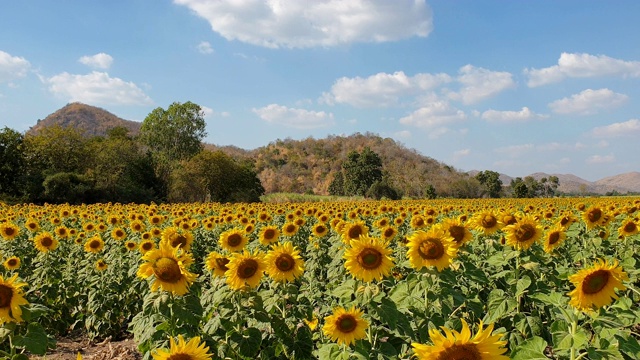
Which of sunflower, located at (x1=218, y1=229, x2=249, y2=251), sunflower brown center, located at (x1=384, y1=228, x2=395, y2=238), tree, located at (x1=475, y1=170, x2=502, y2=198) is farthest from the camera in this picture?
tree, located at (x1=475, y1=170, x2=502, y2=198)

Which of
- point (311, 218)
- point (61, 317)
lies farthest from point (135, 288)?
point (311, 218)

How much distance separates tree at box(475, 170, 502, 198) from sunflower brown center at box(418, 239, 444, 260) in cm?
8572

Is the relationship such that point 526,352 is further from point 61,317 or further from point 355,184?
point 355,184

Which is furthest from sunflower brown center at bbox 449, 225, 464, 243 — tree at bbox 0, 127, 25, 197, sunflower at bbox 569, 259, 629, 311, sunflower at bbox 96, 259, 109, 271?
tree at bbox 0, 127, 25, 197

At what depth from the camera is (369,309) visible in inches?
132

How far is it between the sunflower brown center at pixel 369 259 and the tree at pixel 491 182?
8589cm

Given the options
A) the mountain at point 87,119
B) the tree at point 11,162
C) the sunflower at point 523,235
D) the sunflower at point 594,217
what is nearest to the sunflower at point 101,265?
the sunflower at point 523,235

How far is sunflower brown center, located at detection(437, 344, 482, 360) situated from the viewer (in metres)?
1.92

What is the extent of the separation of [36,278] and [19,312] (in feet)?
17.6

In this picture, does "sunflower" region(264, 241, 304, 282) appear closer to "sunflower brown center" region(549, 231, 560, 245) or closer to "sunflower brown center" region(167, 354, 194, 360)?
"sunflower brown center" region(167, 354, 194, 360)

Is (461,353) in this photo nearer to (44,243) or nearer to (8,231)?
(44,243)

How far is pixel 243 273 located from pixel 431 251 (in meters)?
1.57

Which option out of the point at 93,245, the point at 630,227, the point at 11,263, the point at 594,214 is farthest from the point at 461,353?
the point at 93,245

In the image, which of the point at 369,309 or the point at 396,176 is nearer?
the point at 369,309
